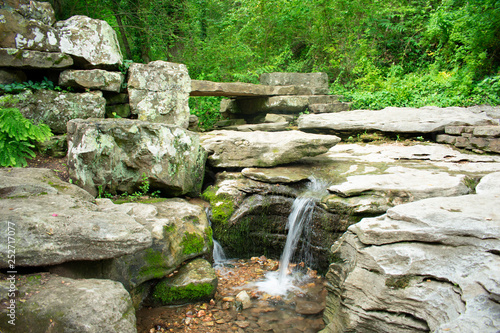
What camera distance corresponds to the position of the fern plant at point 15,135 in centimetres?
439

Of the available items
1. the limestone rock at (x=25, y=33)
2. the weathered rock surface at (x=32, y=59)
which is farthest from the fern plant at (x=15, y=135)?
the limestone rock at (x=25, y=33)

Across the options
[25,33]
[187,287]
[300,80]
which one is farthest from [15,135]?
[300,80]

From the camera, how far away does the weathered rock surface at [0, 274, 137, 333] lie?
2311 mm

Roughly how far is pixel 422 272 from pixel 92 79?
19.2ft

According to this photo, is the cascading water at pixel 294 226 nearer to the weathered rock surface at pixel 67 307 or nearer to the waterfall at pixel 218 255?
the waterfall at pixel 218 255

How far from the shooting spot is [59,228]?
2.81m

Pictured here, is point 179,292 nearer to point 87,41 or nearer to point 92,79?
point 92,79

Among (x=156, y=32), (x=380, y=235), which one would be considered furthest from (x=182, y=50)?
(x=380, y=235)

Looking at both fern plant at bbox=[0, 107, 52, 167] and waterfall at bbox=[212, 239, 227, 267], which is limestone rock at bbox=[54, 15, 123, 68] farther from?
waterfall at bbox=[212, 239, 227, 267]

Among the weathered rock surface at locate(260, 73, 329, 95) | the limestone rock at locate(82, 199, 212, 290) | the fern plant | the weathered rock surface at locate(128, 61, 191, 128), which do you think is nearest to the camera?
the limestone rock at locate(82, 199, 212, 290)

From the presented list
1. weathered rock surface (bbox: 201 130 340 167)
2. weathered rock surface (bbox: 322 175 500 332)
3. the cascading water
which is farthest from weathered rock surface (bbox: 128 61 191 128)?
weathered rock surface (bbox: 322 175 500 332)

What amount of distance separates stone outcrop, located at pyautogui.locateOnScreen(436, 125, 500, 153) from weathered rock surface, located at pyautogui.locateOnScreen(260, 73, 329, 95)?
15.0 feet

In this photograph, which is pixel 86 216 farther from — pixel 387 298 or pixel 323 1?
pixel 323 1

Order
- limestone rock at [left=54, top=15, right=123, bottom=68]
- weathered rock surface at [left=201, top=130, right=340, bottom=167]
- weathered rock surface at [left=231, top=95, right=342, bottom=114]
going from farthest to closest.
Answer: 1. weathered rock surface at [left=231, top=95, right=342, bottom=114]
2. weathered rock surface at [left=201, top=130, right=340, bottom=167]
3. limestone rock at [left=54, top=15, right=123, bottom=68]
